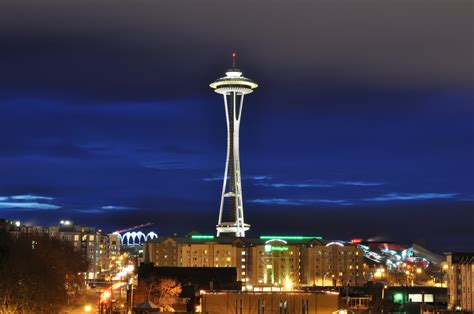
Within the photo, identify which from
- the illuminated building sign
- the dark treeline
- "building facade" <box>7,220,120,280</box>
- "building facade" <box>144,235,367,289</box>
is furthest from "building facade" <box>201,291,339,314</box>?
"building facade" <box>7,220,120,280</box>

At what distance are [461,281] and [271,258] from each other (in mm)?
46901

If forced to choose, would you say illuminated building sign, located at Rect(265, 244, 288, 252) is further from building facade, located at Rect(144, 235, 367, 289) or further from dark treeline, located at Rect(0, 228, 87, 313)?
dark treeline, located at Rect(0, 228, 87, 313)

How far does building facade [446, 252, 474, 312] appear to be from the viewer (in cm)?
7119

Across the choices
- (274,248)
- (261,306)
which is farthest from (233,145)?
(261,306)

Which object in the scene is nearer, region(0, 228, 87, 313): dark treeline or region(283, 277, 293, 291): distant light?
region(0, 228, 87, 313): dark treeline

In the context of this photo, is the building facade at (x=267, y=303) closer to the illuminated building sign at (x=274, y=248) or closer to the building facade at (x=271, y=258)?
the building facade at (x=271, y=258)

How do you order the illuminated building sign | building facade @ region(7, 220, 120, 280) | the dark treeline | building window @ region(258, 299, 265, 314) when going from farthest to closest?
building facade @ region(7, 220, 120, 280) < the illuminated building sign < the dark treeline < building window @ region(258, 299, 265, 314)

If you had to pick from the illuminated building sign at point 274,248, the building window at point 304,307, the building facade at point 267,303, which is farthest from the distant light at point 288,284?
Result: the building window at point 304,307

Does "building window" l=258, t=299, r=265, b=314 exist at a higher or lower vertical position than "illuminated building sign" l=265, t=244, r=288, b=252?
lower

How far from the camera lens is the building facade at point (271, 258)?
11612 centimetres

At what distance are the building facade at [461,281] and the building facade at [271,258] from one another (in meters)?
37.0

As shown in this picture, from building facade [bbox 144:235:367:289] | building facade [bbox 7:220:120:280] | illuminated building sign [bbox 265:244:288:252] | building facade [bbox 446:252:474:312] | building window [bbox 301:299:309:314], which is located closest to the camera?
building window [bbox 301:299:309:314]

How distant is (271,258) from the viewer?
389 ft

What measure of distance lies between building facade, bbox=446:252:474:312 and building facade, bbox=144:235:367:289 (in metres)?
37.0
